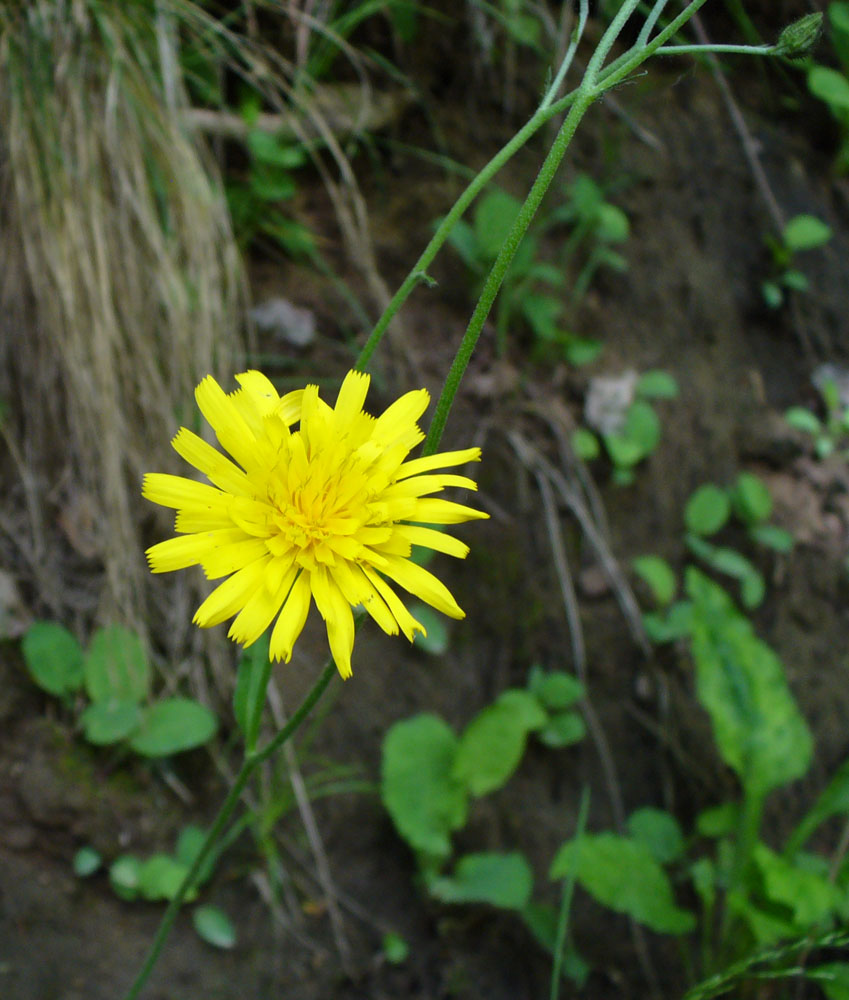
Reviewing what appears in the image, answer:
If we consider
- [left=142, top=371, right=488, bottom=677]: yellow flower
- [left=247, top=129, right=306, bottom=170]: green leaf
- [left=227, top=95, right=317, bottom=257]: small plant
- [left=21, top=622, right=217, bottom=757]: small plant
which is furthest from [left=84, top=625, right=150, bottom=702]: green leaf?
[left=247, top=129, right=306, bottom=170]: green leaf

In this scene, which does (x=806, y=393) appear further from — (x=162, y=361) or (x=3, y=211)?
(x=3, y=211)

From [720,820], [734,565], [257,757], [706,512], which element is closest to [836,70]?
[706,512]

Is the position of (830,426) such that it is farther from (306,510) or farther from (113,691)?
(113,691)

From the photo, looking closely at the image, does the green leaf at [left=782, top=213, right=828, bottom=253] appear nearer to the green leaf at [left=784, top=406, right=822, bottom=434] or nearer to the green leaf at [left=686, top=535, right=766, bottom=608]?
the green leaf at [left=784, top=406, right=822, bottom=434]

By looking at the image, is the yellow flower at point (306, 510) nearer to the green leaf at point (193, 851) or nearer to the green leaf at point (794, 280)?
the green leaf at point (193, 851)

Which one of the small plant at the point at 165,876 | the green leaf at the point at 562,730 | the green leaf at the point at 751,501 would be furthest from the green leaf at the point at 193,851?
the green leaf at the point at 751,501

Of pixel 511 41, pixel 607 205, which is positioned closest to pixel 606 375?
pixel 607 205
